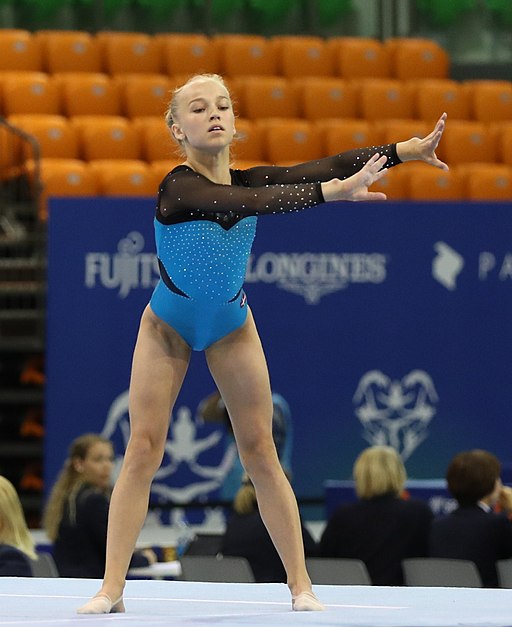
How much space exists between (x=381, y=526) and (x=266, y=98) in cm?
624

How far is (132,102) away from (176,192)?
7.99 meters

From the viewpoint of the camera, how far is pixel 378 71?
12523mm

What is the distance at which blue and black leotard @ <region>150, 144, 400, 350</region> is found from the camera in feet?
11.8

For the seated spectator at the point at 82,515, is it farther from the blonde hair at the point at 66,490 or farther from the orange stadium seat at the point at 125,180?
the orange stadium seat at the point at 125,180

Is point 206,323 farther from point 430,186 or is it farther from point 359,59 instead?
point 359,59

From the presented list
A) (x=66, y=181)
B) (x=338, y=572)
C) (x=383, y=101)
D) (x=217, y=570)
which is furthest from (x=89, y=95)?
(x=338, y=572)

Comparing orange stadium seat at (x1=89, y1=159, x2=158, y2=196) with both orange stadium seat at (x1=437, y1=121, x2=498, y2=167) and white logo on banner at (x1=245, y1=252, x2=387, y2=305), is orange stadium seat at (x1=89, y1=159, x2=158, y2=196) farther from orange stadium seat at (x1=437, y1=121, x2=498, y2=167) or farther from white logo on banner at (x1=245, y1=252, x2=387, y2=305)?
orange stadium seat at (x1=437, y1=121, x2=498, y2=167)

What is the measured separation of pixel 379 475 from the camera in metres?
6.15

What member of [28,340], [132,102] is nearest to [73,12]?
[132,102]

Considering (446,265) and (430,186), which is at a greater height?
(430,186)

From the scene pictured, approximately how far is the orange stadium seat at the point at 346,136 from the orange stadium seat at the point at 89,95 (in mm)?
1788

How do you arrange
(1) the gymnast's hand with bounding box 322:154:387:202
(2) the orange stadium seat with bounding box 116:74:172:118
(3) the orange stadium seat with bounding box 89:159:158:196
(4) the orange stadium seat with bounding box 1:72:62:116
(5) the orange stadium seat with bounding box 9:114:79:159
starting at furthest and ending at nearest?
(2) the orange stadium seat with bounding box 116:74:172:118, (4) the orange stadium seat with bounding box 1:72:62:116, (5) the orange stadium seat with bounding box 9:114:79:159, (3) the orange stadium seat with bounding box 89:159:158:196, (1) the gymnast's hand with bounding box 322:154:387:202

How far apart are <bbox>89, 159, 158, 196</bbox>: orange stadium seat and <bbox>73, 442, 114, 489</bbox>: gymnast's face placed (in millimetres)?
3846

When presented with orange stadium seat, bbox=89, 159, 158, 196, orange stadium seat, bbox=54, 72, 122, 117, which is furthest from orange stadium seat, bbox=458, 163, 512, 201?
orange stadium seat, bbox=54, 72, 122, 117
